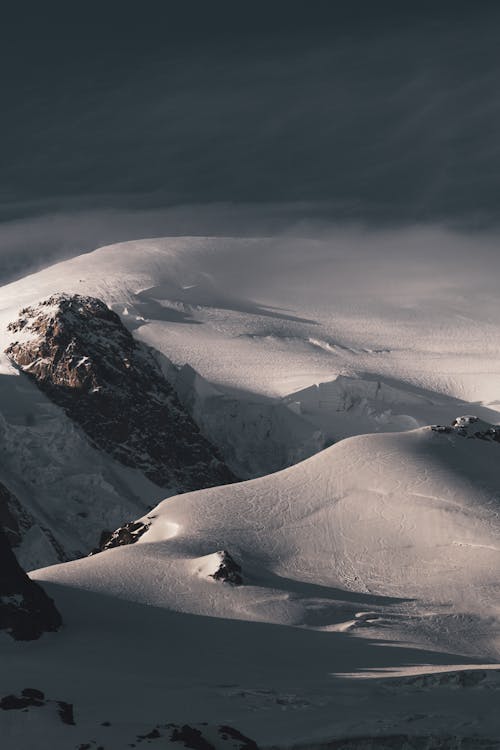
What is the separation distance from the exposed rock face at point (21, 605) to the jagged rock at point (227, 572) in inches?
794

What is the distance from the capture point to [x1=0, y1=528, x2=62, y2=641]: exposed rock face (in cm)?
A: 12231

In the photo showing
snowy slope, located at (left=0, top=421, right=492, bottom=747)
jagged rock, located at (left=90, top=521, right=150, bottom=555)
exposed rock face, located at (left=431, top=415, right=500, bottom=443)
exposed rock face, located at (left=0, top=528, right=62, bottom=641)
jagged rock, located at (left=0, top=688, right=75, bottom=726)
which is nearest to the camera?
jagged rock, located at (left=0, top=688, right=75, bottom=726)

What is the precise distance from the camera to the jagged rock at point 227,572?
476 ft

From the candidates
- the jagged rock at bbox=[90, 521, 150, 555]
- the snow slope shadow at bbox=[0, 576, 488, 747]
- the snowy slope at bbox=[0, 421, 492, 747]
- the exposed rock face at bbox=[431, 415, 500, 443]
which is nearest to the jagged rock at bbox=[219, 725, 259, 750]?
the snow slope shadow at bbox=[0, 576, 488, 747]

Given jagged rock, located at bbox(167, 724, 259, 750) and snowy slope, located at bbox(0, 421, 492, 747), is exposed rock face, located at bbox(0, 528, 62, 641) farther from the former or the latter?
jagged rock, located at bbox(167, 724, 259, 750)

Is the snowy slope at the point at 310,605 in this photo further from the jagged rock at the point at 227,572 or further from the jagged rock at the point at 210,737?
the jagged rock at the point at 210,737

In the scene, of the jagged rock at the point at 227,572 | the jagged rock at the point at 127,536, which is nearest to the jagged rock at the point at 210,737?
the jagged rock at the point at 227,572

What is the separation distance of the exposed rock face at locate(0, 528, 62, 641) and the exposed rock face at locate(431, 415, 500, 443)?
6101 centimetres

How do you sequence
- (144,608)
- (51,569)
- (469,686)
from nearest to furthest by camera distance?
(469,686), (144,608), (51,569)

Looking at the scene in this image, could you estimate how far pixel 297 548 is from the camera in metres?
156

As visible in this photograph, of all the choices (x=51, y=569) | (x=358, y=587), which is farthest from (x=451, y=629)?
(x=51, y=569)

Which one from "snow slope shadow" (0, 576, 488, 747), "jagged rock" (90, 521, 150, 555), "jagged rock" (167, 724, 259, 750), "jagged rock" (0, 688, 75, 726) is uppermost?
"jagged rock" (0, 688, 75, 726)

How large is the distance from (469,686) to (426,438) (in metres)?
66.5

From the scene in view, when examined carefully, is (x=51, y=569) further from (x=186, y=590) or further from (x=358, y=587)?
(x=358, y=587)
